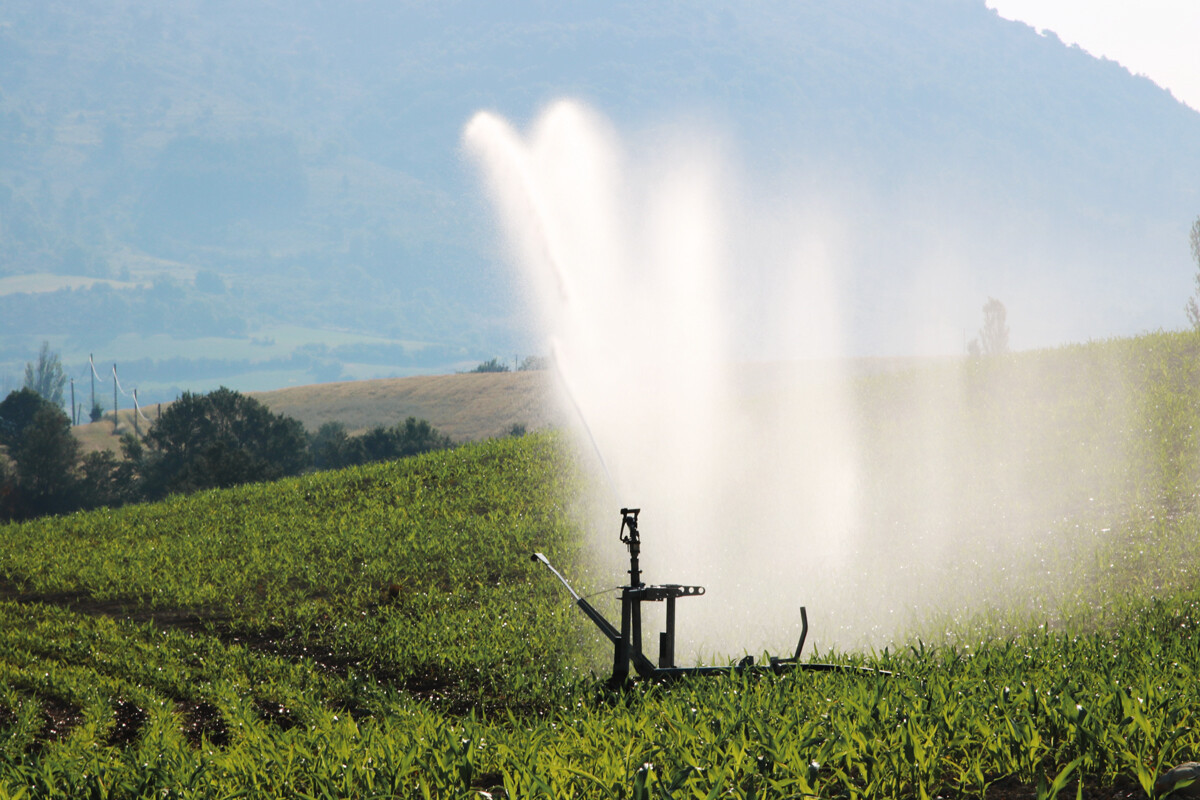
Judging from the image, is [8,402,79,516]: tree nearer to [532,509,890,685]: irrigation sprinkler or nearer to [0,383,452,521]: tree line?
[0,383,452,521]: tree line

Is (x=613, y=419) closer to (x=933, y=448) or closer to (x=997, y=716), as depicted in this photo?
(x=933, y=448)

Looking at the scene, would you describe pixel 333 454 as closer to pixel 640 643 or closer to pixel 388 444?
pixel 388 444

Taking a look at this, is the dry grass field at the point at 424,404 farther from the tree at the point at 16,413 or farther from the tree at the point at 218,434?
the tree at the point at 218,434

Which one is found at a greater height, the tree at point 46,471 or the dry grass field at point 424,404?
the dry grass field at point 424,404

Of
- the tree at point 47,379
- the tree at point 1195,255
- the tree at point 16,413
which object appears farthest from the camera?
the tree at point 47,379

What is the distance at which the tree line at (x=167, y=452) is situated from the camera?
68.2 metres

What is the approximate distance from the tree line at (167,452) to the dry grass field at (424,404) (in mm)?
19601

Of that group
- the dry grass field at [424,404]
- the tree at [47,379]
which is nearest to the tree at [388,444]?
the dry grass field at [424,404]

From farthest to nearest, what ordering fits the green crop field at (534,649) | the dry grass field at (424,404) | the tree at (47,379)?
1. the tree at (47,379)
2. the dry grass field at (424,404)
3. the green crop field at (534,649)

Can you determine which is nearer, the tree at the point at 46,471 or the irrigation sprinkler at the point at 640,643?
the irrigation sprinkler at the point at 640,643

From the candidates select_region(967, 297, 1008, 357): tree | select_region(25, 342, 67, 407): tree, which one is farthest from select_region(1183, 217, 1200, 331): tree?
select_region(25, 342, 67, 407): tree

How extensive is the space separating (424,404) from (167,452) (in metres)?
38.1

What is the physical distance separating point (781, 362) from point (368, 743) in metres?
101

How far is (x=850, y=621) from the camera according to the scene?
11648 millimetres
